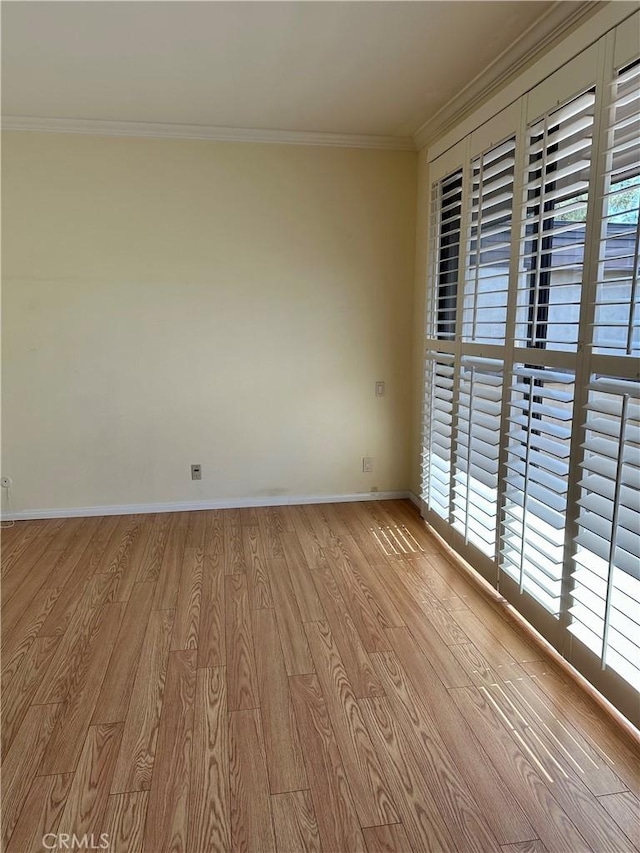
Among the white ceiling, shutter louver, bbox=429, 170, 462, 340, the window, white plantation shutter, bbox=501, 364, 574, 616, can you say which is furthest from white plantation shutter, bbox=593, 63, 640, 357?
shutter louver, bbox=429, 170, 462, 340

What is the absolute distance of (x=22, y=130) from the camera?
356cm

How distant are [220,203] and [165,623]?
2787mm

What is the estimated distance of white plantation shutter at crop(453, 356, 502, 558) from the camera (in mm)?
2750

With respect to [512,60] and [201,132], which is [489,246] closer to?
[512,60]

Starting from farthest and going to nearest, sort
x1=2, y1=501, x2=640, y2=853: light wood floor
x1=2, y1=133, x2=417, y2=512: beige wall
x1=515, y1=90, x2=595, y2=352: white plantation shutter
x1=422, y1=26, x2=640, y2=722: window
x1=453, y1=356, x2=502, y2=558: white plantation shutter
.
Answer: x1=2, y1=133, x2=417, y2=512: beige wall
x1=453, y1=356, x2=502, y2=558: white plantation shutter
x1=515, y1=90, x2=595, y2=352: white plantation shutter
x1=422, y1=26, x2=640, y2=722: window
x1=2, y1=501, x2=640, y2=853: light wood floor

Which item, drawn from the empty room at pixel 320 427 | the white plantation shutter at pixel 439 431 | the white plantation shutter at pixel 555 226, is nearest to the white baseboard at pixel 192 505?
the empty room at pixel 320 427

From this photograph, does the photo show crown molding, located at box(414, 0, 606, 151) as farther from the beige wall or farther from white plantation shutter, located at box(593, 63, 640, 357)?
the beige wall

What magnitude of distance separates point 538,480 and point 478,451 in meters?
0.56

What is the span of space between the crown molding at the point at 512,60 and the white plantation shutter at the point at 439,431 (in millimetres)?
1405

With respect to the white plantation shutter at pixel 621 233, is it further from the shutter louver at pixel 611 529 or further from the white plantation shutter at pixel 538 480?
the white plantation shutter at pixel 538 480

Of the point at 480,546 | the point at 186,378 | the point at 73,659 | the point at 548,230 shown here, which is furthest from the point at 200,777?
the point at 186,378

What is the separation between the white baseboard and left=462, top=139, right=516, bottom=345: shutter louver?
1711mm

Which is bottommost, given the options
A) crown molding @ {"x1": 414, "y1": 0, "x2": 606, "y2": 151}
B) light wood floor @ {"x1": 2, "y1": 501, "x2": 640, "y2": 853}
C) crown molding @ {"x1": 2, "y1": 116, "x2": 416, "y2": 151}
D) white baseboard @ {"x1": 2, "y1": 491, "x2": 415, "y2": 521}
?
light wood floor @ {"x1": 2, "y1": 501, "x2": 640, "y2": 853}

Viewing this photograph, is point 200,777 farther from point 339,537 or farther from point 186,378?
point 186,378
